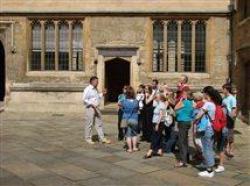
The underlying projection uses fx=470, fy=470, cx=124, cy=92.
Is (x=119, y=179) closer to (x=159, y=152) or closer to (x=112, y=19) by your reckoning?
(x=159, y=152)

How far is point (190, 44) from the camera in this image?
64.7ft

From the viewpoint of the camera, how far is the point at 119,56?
19641 mm

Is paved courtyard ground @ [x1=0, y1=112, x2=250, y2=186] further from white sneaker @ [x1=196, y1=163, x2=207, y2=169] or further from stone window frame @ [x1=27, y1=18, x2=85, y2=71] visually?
stone window frame @ [x1=27, y1=18, x2=85, y2=71]

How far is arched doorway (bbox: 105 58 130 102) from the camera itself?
20.6 m

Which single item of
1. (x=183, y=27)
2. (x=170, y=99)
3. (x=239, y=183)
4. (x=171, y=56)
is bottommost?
(x=239, y=183)

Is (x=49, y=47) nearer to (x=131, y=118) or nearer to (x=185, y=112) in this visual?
(x=131, y=118)

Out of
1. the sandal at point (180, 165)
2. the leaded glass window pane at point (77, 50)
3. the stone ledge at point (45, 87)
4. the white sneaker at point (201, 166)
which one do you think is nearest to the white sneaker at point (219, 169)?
the white sneaker at point (201, 166)

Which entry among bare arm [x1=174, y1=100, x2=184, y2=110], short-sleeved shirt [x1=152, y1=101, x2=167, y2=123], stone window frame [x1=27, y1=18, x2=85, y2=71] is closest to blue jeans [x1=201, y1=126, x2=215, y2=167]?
bare arm [x1=174, y1=100, x2=184, y2=110]

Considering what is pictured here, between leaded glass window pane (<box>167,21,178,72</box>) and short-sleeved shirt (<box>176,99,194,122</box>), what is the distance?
1100cm

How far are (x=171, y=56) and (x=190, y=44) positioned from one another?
3.07ft

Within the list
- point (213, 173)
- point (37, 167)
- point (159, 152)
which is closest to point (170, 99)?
point (159, 152)

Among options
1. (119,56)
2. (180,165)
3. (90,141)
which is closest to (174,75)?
(119,56)

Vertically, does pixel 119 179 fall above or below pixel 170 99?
below

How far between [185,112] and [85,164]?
2157 mm
